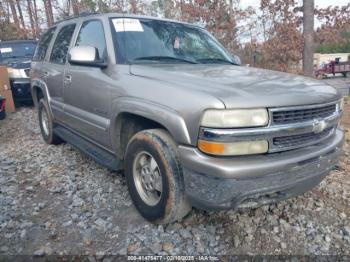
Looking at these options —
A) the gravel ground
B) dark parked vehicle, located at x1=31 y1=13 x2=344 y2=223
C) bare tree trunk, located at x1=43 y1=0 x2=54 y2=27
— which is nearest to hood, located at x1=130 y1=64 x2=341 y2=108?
dark parked vehicle, located at x1=31 y1=13 x2=344 y2=223

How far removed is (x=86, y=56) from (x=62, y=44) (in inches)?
64.0

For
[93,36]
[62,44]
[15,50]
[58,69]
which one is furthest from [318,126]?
[15,50]

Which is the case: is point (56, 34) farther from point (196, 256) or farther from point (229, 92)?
point (196, 256)

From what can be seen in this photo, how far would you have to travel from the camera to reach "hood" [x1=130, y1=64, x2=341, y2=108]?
2.23 meters

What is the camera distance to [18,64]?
8.54m

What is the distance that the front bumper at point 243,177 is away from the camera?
2.16 m

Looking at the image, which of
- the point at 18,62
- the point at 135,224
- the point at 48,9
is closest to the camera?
the point at 135,224

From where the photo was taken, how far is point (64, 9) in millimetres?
18344

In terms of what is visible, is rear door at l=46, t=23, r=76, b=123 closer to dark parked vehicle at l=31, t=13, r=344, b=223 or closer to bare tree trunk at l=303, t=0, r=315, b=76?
dark parked vehicle at l=31, t=13, r=344, b=223

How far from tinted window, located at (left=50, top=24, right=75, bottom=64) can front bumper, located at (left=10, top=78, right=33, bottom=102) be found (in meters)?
3.98

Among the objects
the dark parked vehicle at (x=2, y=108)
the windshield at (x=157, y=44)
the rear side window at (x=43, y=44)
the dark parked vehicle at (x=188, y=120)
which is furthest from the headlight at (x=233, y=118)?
the dark parked vehicle at (x=2, y=108)

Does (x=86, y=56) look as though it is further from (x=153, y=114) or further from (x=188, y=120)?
(x=188, y=120)

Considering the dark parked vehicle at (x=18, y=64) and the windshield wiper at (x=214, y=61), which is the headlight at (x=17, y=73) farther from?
the windshield wiper at (x=214, y=61)

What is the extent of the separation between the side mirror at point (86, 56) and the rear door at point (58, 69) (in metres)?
1.10
